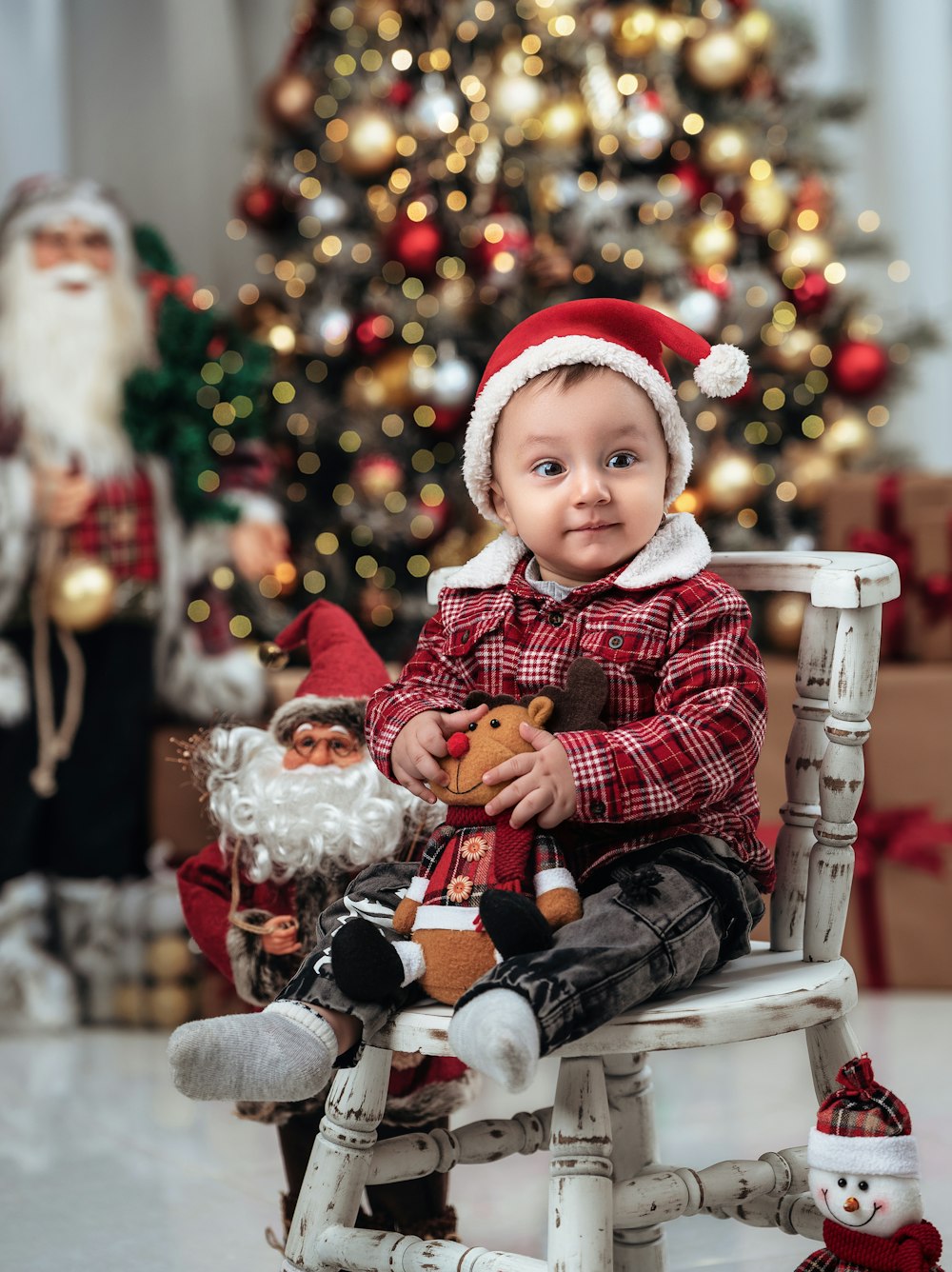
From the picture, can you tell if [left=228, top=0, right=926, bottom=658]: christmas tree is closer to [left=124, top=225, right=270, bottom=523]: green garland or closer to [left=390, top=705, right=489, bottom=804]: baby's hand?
[left=124, top=225, right=270, bottom=523]: green garland

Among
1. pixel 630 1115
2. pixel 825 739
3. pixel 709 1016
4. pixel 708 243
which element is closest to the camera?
pixel 709 1016

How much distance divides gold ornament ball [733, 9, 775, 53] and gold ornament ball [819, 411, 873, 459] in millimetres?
666

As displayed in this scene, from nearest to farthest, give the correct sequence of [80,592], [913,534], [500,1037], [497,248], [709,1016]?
[500,1037]
[709,1016]
[80,592]
[913,534]
[497,248]

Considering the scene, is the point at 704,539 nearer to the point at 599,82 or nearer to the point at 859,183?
the point at 599,82

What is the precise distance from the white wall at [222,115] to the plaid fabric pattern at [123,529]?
0.87m

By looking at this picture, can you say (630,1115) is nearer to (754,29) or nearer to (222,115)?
(754,29)

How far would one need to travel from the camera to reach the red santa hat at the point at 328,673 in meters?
1.38

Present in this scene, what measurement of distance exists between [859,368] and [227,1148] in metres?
1.68

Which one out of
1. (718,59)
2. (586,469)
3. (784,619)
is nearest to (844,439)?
(784,619)

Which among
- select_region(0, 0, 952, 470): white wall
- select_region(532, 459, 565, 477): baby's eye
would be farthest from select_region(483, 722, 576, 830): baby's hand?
select_region(0, 0, 952, 470): white wall

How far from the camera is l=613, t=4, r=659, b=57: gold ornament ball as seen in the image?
2.67 metres

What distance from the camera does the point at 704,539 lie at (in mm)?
1249

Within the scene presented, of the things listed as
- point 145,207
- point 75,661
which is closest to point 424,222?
point 145,207

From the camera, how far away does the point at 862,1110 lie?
3.67 feet
